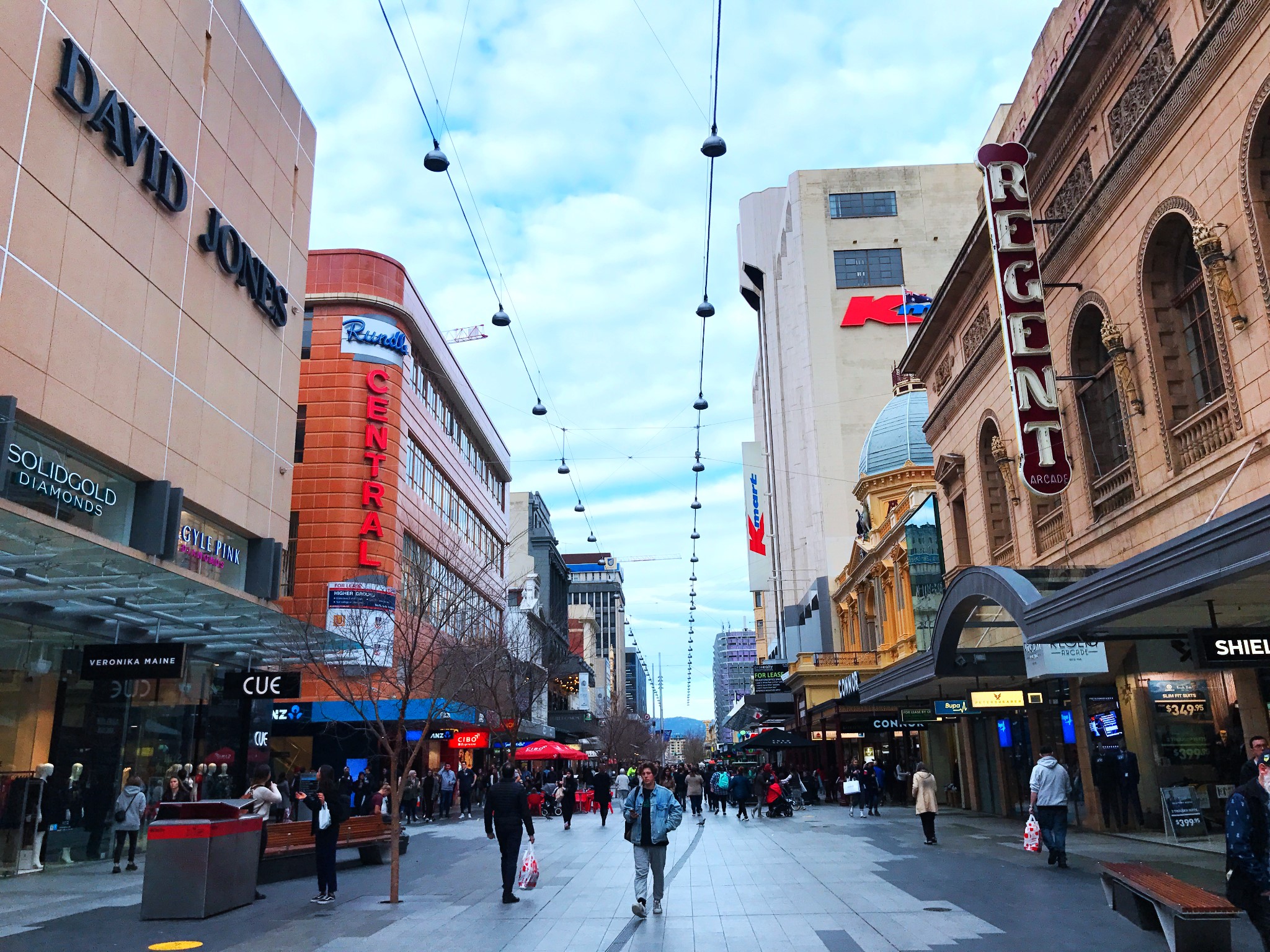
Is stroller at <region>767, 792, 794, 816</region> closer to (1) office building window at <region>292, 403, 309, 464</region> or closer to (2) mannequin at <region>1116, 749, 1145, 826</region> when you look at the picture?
(2) mannequin at <region>1116, 749, 1145, 826</region>

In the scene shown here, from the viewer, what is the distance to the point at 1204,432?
1441cm

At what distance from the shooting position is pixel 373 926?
11172 mm

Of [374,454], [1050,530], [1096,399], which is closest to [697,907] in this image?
[1096,399]

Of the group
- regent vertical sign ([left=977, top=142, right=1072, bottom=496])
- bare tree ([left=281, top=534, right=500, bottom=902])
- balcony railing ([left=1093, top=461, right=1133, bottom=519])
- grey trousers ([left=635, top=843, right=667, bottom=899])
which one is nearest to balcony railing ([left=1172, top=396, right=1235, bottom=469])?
balcony railing ([left=1093, top=461, right=1133, bottom=519])

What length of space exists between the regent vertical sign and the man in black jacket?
10409 mm

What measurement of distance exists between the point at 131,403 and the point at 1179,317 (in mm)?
18294

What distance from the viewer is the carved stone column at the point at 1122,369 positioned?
52.5ft

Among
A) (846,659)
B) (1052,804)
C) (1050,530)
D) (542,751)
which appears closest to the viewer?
(1052,804)

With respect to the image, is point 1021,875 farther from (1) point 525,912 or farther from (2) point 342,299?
(2) point 342,299

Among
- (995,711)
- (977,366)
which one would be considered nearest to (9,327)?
(977,366)

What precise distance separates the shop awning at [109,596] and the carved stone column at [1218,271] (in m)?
15.7

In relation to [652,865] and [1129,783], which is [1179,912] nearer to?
[652,865]

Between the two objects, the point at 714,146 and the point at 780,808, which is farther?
the point at 780,808

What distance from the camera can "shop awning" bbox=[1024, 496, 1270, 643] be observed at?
9555mm
